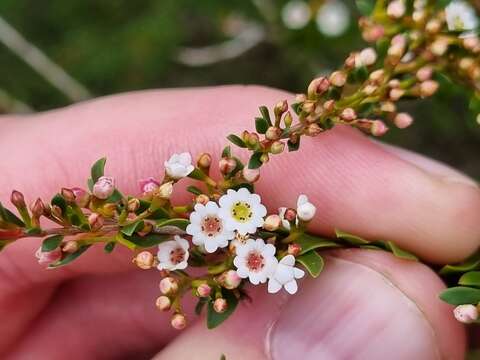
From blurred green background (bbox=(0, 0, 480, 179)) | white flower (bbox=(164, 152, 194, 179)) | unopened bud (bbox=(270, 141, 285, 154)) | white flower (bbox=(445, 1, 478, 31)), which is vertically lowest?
blurred green background (bbox=(0, 0, 480, 179))

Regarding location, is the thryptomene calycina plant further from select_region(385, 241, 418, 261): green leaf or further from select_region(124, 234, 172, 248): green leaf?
select_region(385, 241, 418, 261): green leaf

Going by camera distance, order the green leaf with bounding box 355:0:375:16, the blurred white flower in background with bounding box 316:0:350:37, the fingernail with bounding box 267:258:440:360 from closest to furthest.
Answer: the fingernail with bounding box 267:258:440:360 → the green leaf with bounding box 355:0:375:16 → the blurred white flower in background with bounding box 316:0:350:37


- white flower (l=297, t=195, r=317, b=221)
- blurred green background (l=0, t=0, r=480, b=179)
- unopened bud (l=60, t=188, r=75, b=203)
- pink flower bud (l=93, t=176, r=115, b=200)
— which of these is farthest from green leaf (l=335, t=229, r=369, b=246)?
blurred green background (l=0, t=0, r=480, b=179)

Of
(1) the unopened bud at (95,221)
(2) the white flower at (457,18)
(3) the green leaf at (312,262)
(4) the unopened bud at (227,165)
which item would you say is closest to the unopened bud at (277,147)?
(4) the unopened bud at (227,165)

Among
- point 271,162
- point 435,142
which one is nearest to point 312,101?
point 271,162

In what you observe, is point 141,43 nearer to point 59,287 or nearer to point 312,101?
point 59,287

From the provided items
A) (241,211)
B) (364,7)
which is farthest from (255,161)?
(364,7)

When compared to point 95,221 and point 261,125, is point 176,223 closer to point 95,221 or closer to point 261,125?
point 95,221
